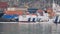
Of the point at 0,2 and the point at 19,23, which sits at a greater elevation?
the point at 0,2

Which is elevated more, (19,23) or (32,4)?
(32,4)

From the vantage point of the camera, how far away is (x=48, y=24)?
57.5 feet

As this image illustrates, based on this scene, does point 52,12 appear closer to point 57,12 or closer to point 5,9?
point 57,12

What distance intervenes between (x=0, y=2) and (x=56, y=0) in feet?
13.5

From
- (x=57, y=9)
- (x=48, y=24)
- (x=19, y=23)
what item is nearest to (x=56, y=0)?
(x=57, y=9)

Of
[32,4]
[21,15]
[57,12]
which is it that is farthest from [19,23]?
[57,12]

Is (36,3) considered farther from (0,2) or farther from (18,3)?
(0,2)

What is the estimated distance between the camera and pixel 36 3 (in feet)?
57.4

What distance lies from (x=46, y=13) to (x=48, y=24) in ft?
2.74

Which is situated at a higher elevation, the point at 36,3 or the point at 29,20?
→ the point at 36,3

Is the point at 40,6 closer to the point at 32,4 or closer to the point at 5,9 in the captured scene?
the point at 32,4

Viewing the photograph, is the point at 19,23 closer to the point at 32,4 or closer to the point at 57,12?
Answer: the point at 32,4

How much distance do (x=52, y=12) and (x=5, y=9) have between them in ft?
11.5

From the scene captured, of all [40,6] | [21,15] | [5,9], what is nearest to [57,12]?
[40,6]
